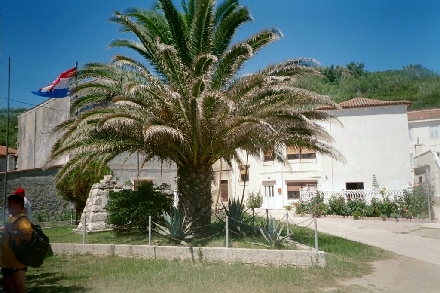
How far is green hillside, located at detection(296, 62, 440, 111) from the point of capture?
59.3 m

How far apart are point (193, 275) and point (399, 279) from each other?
423 centimetres

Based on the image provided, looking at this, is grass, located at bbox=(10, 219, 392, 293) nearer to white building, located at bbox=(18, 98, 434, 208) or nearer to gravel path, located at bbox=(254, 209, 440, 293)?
gravel path, located at bbox=(254, 209, 440, 293)

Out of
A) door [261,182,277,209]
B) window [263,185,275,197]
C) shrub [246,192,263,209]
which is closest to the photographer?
door [261,182,277,209]

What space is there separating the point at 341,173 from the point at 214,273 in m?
23.5

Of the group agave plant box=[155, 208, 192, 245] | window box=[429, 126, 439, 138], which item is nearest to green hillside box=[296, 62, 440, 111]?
window box=[429, 126, 439, 138]

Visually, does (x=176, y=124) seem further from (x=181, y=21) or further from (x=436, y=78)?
(x=436, y=78)

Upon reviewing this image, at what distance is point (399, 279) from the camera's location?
803 centimetres

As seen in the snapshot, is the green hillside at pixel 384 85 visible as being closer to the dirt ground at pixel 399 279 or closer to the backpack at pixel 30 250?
the dirt ground at pixel 399 279

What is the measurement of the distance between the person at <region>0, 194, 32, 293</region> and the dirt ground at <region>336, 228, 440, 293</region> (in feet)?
17.5

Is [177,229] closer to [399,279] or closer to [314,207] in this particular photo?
[399,279]

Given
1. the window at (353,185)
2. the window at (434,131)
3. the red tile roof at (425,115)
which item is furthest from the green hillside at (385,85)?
the window at (353,185)

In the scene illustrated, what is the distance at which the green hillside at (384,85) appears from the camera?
59263 mm

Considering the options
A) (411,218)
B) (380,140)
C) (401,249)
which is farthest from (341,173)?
(401,249)

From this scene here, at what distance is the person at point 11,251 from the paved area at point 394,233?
6.94 meters
